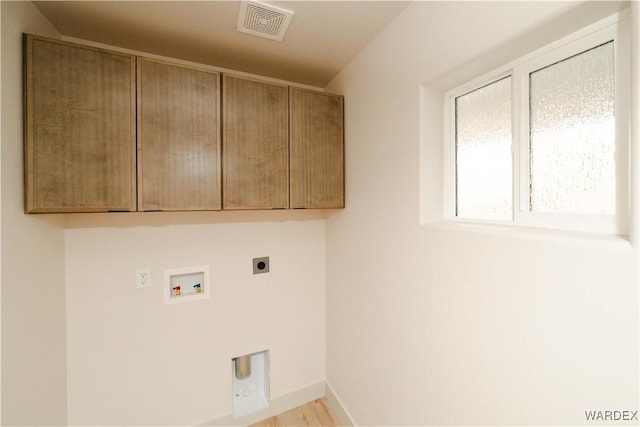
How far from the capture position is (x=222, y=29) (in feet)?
4.84

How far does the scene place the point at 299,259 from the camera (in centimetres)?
220

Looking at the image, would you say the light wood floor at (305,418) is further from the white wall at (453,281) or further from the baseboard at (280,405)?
the white wall at (453,281)

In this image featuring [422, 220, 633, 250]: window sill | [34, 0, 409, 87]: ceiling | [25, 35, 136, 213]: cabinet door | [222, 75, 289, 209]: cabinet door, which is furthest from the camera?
[222, 75, 289, 209]: cabinet door

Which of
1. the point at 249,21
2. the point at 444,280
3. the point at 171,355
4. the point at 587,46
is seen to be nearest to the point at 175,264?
the point at 171,355

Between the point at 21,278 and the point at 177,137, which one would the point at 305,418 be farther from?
the point at 177,137

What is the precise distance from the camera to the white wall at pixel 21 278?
42.6 inches

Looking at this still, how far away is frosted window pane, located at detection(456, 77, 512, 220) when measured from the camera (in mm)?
1119

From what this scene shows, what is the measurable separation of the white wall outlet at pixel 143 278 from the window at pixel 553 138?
188 cm

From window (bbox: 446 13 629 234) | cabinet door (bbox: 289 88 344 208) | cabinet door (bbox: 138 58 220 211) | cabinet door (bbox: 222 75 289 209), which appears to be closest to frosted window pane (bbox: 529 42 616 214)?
window (bbox: 446 13 629 234)

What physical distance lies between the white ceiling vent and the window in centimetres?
98

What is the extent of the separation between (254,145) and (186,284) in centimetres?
107

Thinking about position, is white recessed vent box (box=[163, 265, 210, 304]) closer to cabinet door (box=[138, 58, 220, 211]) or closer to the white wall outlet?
the white wall outlet

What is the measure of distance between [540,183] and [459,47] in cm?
62

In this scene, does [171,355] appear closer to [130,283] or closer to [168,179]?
[130,283]
